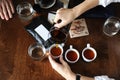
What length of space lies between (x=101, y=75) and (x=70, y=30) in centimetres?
25

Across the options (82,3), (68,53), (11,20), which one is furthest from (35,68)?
(82,3)

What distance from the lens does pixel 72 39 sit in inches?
40.5

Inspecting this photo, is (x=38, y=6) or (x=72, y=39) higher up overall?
(x=38, y=6)

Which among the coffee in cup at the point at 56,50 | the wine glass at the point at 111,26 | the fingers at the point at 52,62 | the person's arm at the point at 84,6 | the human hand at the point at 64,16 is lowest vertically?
the fingers at the point at 52,62

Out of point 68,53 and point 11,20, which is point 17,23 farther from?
point 68,53

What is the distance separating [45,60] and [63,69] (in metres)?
0.09

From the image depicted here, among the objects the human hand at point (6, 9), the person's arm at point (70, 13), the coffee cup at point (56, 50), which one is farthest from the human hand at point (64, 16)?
the human hand at point (6, 9)

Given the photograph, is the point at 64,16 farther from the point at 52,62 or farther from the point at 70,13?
the point at 52,62

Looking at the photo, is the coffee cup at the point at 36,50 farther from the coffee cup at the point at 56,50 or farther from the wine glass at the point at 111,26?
the wine glass at the point at 111,26

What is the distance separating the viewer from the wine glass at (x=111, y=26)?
1.06 m

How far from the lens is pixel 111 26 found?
3.56 ft

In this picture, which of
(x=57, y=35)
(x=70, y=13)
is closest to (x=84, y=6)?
(x=70, y=13)

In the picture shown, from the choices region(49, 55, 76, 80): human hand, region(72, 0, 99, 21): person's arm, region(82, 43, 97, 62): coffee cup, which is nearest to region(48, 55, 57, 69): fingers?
region(49, 55, 76, 80): human hand

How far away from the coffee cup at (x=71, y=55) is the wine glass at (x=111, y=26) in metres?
0.18
